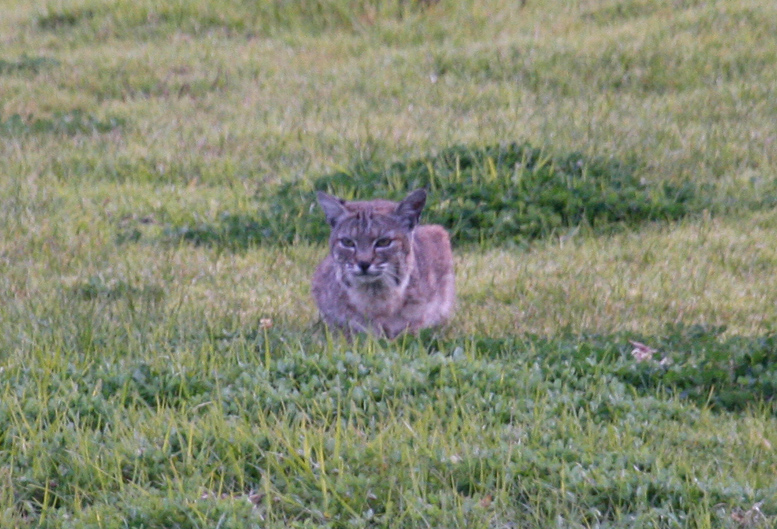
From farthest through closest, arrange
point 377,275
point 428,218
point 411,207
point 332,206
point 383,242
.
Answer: point 428,218 → point 332,206 → point 411,207 → point 383,242 → point 377,275

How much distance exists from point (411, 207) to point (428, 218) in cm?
232

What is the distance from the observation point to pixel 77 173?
10742 millimetres

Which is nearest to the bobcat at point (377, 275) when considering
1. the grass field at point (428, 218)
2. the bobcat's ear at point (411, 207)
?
the bobcat's ear at point (411, 207)

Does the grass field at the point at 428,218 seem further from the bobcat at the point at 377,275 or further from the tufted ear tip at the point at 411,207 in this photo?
the tufted ear tip at the point at 411,207

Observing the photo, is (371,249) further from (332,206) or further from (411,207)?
(332,206)

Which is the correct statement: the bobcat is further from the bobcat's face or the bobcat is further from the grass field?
the grass field

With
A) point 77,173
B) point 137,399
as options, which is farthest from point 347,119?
point 137,399

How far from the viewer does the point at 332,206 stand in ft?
23.3

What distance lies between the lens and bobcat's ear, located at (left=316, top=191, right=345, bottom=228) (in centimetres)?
707

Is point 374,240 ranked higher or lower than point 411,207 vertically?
lower

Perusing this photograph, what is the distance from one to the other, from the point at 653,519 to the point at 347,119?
8.09 meters

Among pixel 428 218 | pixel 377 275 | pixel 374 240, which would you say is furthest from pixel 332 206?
pixel 428 218

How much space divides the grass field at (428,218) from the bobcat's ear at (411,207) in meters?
0.76

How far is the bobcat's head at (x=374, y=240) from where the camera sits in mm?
6695
